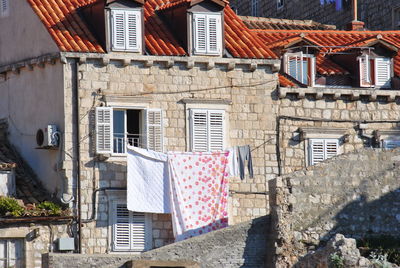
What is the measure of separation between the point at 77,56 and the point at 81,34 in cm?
112

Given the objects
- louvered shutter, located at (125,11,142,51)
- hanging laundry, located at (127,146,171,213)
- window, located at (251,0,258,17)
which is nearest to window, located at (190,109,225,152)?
hanging laundry, located at (127,146,171,213)

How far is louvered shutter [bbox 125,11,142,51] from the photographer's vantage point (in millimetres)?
44469

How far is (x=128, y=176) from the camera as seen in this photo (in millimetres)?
43156

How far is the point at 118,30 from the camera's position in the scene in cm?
4431

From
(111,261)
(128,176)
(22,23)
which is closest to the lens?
(111,261)

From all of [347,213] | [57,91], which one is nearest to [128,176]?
[57,91]

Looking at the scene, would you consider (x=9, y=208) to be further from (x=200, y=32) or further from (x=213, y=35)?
(x=213, y=35)

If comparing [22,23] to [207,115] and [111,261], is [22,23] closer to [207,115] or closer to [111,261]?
[207,115]

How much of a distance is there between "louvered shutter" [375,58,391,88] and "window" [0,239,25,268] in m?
13.1

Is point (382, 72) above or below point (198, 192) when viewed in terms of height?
above

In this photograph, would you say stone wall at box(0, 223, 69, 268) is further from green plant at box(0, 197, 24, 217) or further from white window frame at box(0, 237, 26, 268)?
green plant at box(0, 197, 24, 217)

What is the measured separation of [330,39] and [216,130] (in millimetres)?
7691

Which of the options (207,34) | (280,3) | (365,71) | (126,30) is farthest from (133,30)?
(280,3)

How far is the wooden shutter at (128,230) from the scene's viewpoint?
4331 centimetres
